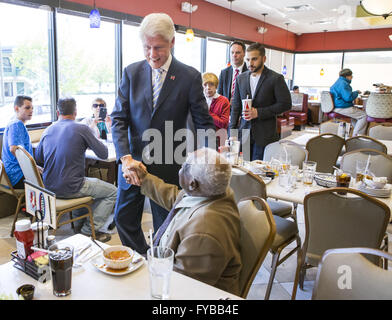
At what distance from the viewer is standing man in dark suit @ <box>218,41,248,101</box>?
4.21 meters

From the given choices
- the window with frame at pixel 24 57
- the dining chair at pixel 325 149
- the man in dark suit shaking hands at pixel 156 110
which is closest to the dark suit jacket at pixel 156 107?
the man in dark suit shaking hands at pixel 156 110

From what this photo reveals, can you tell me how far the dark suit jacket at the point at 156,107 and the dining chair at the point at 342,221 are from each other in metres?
0.83

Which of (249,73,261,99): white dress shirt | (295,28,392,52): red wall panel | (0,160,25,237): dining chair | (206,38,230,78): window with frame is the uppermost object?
(295,28,392,52): red wall panel

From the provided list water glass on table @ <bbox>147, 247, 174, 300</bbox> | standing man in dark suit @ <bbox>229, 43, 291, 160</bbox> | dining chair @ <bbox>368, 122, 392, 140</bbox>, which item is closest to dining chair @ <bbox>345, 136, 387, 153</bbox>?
dining chair @ <bbox>368, 122, 392, 140</bbox>

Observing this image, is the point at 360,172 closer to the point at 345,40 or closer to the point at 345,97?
the point at 345,97

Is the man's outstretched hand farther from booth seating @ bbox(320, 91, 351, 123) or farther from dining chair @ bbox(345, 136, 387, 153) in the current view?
booth seating @ bbox(320, 91, 351, 123)

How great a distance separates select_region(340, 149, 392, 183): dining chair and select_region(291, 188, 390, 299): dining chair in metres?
1.12

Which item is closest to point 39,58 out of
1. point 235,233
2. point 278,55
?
point 235,233

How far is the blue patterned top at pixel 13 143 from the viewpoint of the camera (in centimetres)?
336

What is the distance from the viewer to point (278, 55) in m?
11.8

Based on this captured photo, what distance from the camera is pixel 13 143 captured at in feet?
11.0

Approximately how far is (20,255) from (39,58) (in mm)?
4053

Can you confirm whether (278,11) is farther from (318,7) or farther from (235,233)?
(235,233)

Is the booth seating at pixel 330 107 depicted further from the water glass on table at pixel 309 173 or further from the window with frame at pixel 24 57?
the window with frame at pixel 24 57
